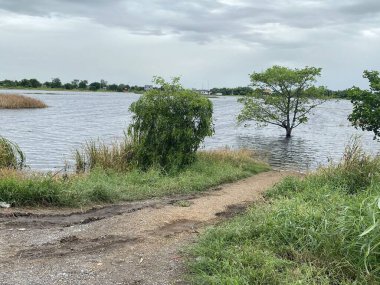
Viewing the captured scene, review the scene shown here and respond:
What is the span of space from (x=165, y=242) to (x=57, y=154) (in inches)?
635

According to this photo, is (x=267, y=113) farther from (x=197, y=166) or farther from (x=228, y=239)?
(x=228, y=239)

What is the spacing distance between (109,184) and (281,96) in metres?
23.9

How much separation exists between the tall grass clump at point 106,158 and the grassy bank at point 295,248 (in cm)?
649

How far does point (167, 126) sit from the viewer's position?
12812mm

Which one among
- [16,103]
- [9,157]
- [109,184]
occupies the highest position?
[9,157]

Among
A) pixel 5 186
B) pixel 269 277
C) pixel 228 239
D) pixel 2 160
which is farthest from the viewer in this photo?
pixel 2 160

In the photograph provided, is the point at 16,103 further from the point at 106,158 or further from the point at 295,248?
the point at 295,248

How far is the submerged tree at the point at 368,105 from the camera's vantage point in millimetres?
18297

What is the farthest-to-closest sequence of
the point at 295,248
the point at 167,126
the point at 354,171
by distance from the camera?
the point at 167,126 < the point at 354,171 < the point at 295,248

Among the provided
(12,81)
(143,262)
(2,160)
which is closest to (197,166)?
(2,160)

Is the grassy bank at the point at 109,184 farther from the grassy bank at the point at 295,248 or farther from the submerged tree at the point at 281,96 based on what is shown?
the submerged tree at the point at 281,96

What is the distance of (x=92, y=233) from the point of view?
6406mm

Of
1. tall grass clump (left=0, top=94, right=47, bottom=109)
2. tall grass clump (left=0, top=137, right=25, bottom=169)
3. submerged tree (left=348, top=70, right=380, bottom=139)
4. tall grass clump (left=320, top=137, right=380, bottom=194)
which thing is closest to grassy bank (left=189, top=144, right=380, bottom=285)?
tall grass clump (left=320, top=137, right=380, bottom=194)

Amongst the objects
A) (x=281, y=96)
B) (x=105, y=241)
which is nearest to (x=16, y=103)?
(x=281, y=96)
